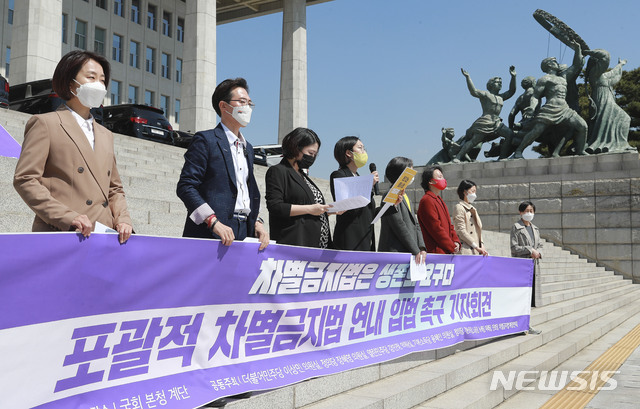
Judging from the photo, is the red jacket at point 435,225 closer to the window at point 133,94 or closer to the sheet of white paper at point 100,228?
the sheet of white paper at point 100,228

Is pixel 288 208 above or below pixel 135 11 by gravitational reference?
below

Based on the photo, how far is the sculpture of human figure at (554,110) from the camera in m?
21.1

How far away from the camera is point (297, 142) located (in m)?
4.35

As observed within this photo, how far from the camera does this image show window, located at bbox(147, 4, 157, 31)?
41.0m

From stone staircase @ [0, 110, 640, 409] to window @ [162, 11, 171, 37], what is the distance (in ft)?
102

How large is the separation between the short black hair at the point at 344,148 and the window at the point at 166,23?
1581 inches

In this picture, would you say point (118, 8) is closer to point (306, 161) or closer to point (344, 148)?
point (344, 148)

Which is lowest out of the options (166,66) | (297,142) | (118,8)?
(297,142)

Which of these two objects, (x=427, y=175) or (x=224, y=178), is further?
(x=427, y=175)

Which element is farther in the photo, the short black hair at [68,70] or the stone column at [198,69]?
the stone column at [198,69]

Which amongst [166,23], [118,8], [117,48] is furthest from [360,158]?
[166,23]

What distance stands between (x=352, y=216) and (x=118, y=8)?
125ft

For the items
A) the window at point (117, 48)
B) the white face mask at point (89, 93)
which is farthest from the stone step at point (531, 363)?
the window at point (117, 48)

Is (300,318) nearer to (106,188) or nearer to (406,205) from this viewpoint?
(106,188)
